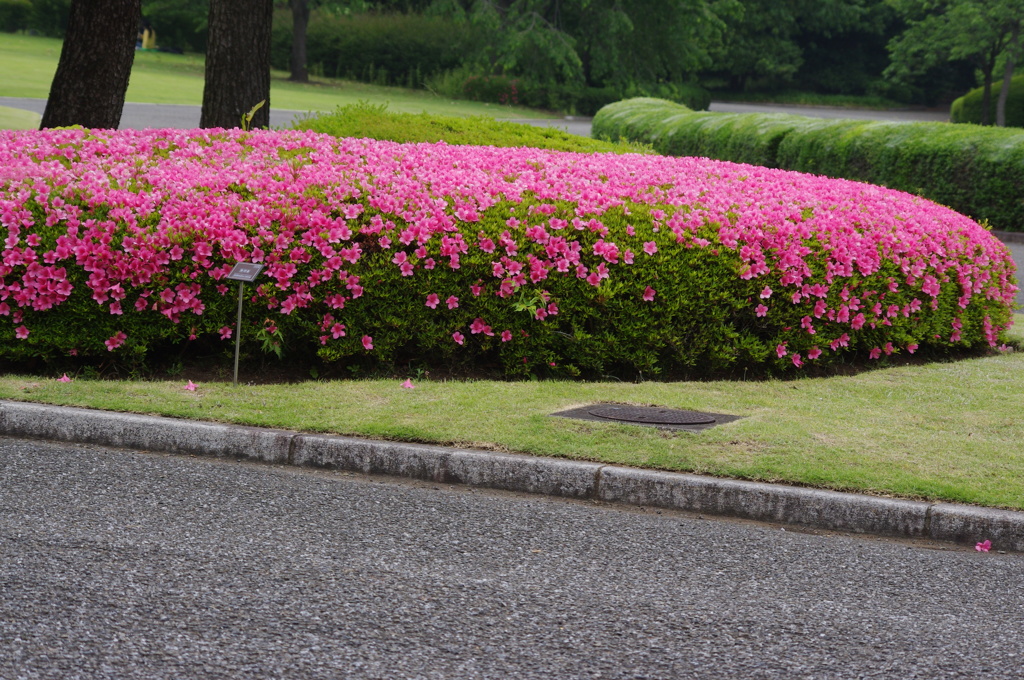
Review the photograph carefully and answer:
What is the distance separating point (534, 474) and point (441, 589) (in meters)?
1.38

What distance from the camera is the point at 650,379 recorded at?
25.1 feet

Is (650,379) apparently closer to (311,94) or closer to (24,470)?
(24,470)

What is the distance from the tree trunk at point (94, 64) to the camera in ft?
37.1

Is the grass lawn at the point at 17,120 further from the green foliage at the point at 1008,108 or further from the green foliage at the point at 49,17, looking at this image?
the green foliage at the point at 1008,108

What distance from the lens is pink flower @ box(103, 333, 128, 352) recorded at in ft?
23.5

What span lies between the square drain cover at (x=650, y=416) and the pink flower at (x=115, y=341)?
285 centimetres

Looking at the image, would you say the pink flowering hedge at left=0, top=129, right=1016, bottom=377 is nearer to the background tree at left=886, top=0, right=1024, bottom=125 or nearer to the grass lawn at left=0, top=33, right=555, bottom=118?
the grass lawn at left=0, top=33, right=555, bottom=118

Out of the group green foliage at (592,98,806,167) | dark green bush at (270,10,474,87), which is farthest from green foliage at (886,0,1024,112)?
green foliage at (592,98,806,167)

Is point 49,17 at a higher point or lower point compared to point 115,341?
higher

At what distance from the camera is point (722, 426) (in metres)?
6.12

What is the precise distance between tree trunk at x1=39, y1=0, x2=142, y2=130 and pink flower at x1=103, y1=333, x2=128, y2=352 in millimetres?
5085

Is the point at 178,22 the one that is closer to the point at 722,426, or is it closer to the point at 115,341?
the point at 115,341

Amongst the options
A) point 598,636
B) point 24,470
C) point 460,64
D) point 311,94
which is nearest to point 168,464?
point 24,470

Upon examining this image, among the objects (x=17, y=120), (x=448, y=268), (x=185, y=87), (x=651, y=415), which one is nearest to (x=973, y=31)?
(x=185, y=87)
